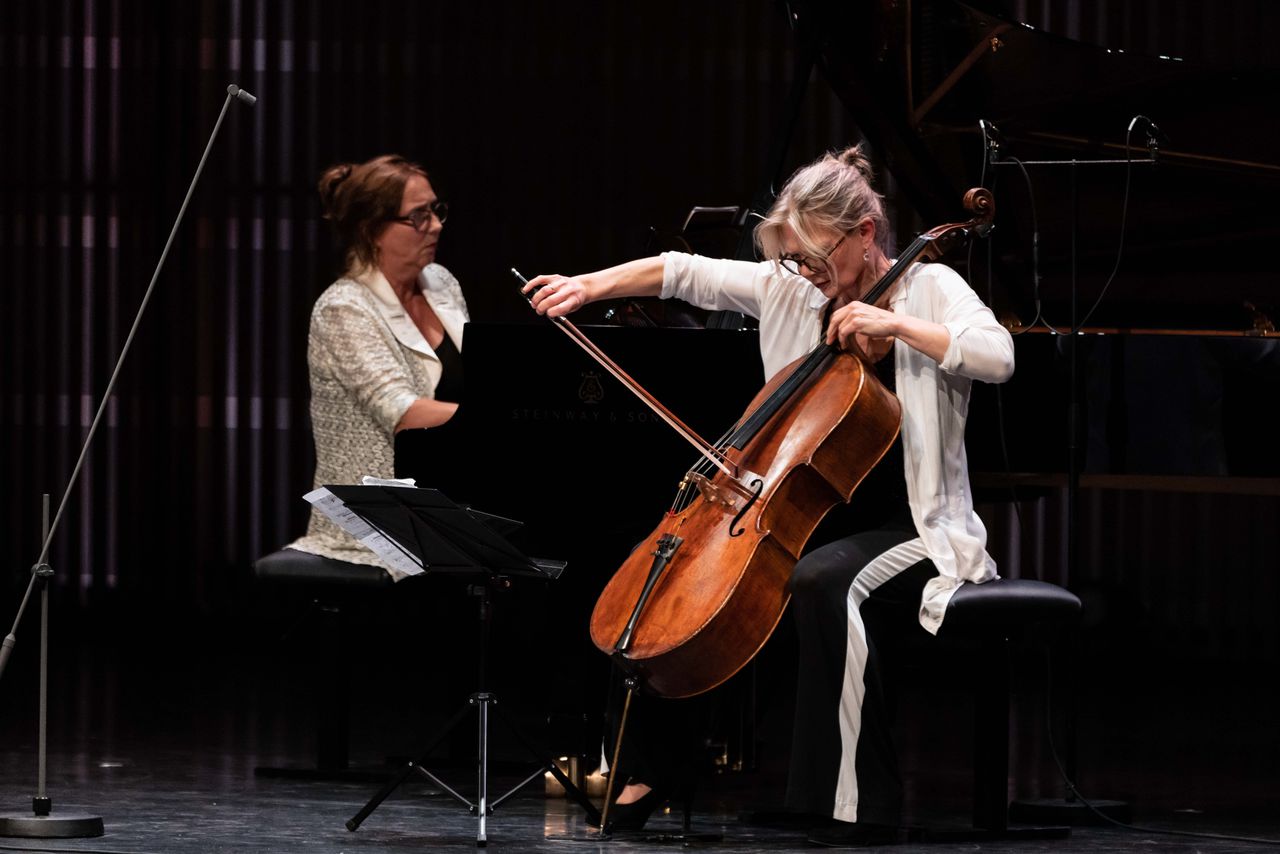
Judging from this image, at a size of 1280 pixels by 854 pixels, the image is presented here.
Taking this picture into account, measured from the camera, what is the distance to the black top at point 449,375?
14.6 feet

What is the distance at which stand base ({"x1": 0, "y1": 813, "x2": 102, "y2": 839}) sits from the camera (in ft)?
10.7

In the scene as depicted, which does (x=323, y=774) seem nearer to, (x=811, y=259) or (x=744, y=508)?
(x=744, y=508)

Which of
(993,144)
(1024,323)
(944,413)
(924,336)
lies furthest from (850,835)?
(1024,323)

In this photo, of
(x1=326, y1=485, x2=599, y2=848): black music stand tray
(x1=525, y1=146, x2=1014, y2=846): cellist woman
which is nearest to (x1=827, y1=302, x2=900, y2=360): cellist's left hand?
(x1=525, y1=146, x2=1014, y2=846): cellist woman

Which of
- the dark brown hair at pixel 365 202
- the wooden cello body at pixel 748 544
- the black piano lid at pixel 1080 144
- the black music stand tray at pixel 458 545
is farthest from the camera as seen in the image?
the dark brown hair at pixel 365 202

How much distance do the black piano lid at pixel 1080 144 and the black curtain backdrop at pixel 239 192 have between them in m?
2.37

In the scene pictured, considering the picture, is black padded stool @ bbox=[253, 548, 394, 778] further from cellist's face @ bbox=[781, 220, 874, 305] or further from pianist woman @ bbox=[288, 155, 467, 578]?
cellist's face @ bbox=[781, 220, 874, 305]

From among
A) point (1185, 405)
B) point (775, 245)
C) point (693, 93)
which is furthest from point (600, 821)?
point (693, 93)

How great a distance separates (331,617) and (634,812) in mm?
1037

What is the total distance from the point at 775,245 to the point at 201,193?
4198 mm

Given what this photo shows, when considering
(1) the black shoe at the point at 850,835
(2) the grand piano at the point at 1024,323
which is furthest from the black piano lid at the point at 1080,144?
(1) the black shoe at the point at 850,835

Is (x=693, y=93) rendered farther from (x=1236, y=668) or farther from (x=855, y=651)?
(x=855, y=651)

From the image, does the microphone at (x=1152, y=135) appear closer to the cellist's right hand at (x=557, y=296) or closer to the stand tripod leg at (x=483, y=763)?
the cellist's right hand at (x=557, y=296)

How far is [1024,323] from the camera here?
4.61 meters
